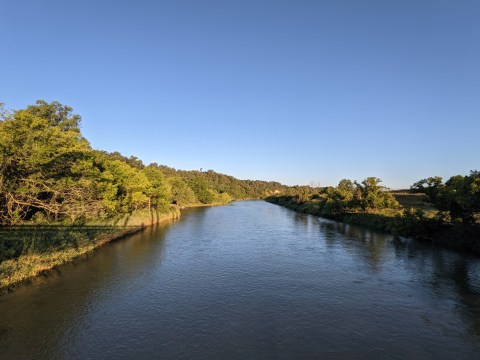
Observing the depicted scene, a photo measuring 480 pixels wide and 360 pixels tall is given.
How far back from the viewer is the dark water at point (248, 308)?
1583 cm

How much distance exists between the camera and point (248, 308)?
824 inches

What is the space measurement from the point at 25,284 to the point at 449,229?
5150 centimetres

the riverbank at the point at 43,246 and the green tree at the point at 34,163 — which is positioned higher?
the green tree at the point at 34,163

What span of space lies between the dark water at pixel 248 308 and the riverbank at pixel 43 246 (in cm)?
139

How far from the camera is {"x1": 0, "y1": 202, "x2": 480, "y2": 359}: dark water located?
15.8 meters

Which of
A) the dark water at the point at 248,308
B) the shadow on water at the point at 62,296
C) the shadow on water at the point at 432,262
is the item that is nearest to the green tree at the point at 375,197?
the shadow on water at the point at 432,262

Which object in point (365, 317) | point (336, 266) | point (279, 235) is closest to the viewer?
point (365, 317)

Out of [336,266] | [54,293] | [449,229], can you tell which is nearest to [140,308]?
[54,293]

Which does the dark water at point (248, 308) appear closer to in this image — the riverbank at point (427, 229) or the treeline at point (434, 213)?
the riverbank at point (427, 229)

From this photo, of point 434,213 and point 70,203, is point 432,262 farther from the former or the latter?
point 70,203

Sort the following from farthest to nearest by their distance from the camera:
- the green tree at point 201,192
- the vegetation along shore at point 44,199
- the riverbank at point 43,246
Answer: the green tree at point 201,192, the vegetation along shore at point 44,199, the riverbank at point 43,246

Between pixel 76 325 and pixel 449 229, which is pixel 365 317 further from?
pixel 449 229

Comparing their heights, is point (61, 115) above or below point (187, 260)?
above

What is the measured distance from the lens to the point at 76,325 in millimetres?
18109
